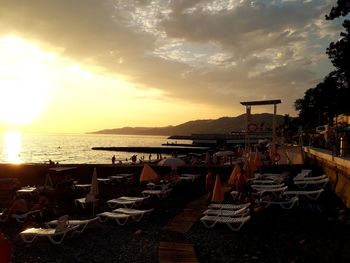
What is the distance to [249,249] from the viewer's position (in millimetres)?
11289

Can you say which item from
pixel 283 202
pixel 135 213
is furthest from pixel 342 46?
pixel 135 213

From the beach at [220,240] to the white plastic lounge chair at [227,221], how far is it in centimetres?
20

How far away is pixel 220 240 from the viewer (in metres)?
12.2

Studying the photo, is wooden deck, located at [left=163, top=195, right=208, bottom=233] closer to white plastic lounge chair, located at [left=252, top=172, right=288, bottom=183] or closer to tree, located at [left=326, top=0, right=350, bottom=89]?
white plastic lounge chair, located at [left=252, top=172, right=288, bottom=183]

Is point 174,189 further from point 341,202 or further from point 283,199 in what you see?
point 341,202

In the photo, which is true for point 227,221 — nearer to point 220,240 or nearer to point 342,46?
point 220,240

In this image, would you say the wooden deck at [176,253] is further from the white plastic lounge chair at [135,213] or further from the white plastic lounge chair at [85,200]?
the white plastic lounge chair at [85,200]

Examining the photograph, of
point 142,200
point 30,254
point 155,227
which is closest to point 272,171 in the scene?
point 142,200

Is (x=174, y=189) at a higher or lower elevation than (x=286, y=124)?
lower

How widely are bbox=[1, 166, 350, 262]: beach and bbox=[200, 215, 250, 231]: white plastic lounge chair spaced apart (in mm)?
205

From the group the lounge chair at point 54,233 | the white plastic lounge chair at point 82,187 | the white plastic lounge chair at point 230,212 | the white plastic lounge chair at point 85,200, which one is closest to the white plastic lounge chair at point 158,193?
the white plastic lounge chair at point 85,200

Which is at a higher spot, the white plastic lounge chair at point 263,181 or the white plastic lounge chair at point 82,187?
the white plastic lounge chair at point 263,181

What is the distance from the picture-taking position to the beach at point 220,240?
1073cm

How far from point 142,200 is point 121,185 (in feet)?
22.8
